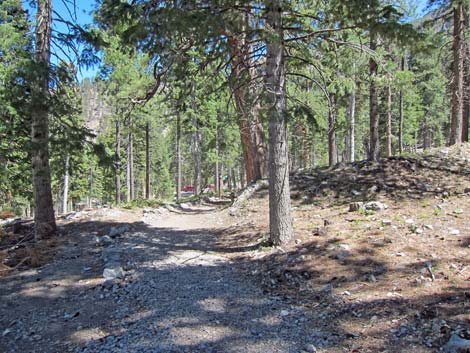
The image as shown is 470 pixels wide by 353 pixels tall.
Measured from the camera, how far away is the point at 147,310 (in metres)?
4.60

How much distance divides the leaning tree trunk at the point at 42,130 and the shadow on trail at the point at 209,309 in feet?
9.46

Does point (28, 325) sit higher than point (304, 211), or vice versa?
point (304, 211)

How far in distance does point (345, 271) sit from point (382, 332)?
1.60 metres

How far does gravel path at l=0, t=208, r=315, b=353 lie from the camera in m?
3.75

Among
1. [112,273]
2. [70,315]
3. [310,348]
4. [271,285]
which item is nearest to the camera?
[310,348]

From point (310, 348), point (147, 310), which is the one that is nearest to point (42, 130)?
point (147, 310)

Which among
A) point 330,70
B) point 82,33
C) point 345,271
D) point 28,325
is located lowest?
point 28,325

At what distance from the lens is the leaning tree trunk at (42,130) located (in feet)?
26.1

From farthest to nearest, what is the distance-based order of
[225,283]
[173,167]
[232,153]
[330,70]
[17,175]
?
[173,167] → [232,153] → [17,175] → [330,70] → [225,283]

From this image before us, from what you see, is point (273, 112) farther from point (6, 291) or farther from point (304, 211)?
point (6, 291)

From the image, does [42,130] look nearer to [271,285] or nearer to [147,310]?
[147,310]

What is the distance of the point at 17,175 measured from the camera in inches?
→ 615

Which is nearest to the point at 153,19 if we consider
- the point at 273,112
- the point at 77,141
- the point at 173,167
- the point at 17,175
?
the point at 273,112

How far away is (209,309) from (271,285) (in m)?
1.23
